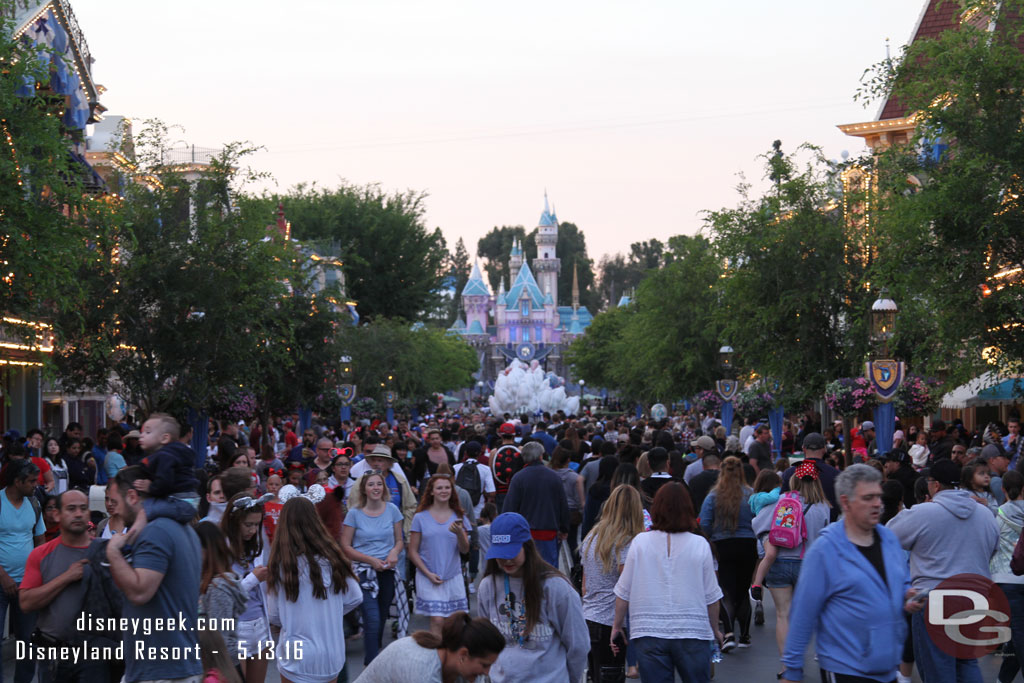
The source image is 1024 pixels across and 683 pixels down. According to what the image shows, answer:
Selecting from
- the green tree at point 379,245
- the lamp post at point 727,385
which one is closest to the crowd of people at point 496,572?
the lamp post at point 727,385

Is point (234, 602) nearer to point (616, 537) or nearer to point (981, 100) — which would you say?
point (616, 537)

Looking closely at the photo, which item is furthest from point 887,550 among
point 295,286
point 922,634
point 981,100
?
point 295,286

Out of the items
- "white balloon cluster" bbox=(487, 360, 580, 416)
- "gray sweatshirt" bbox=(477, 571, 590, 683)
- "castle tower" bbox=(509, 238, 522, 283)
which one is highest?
"castle tower" bbox=(509, 238, 522, 283)

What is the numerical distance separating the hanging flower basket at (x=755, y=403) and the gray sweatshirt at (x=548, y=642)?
1237 inches

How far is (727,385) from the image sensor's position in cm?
3934

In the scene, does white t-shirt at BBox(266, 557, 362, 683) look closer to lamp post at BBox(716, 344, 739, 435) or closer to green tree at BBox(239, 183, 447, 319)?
lamp post at BBox(716, 344, 739, 435)

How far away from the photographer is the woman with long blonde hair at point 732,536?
38.2 feet

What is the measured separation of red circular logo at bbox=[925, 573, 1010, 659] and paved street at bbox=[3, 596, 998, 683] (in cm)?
213

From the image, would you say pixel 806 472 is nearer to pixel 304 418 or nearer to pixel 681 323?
pixel 304 418

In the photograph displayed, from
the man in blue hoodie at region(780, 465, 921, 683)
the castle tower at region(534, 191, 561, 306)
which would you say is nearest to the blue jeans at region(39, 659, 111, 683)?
the man in blue hoodie at region(780, 465, 921, 683)

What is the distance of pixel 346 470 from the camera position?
11.9 metres

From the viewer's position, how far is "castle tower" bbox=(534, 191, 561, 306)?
175125 mm

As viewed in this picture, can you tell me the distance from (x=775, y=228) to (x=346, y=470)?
66.2 feet

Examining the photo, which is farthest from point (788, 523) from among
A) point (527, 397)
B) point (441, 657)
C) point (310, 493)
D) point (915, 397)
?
point (527, 397)
